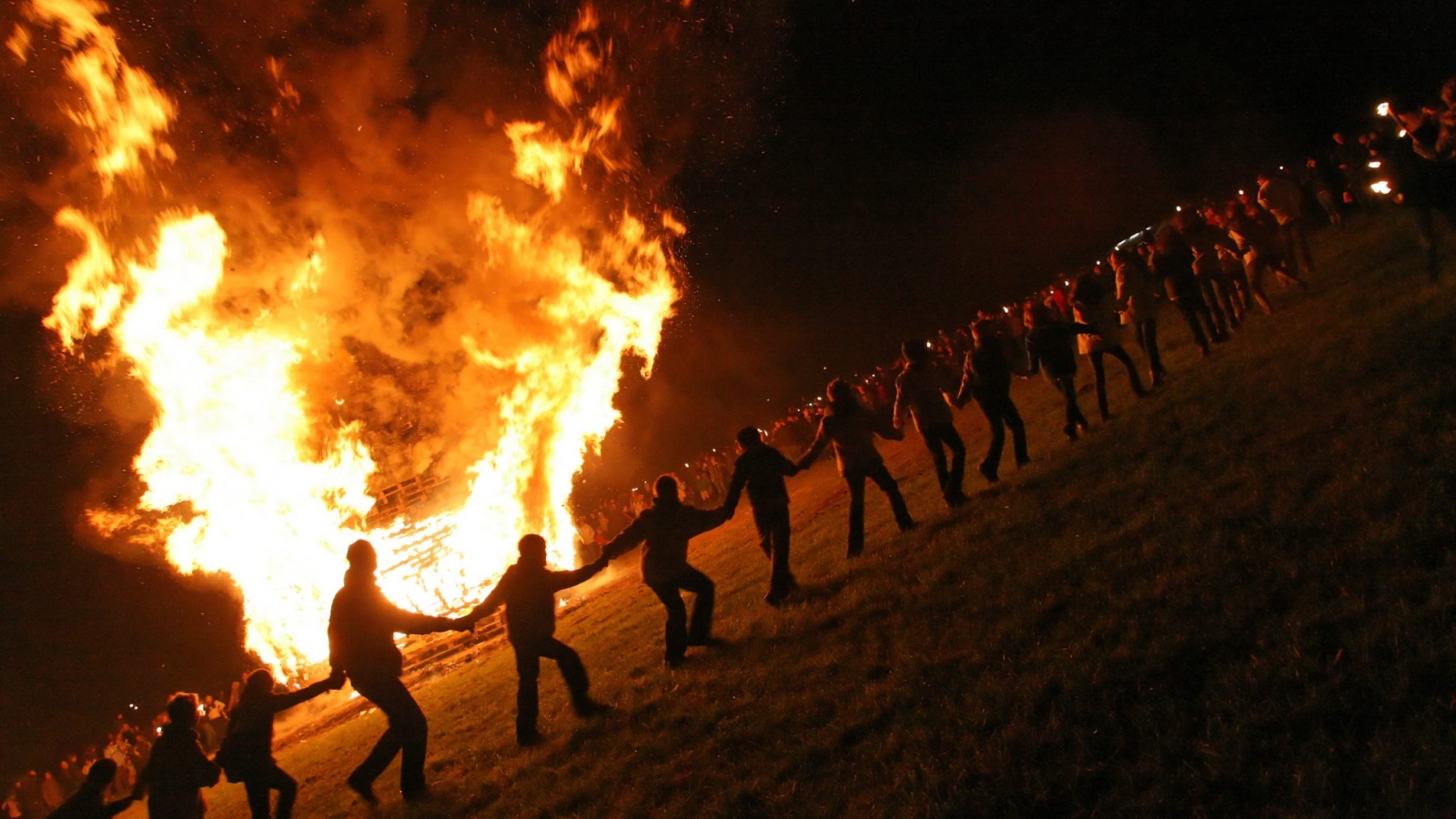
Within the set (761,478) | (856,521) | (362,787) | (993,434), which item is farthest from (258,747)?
(993,434)

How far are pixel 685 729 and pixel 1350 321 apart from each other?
1002cm

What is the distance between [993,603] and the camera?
642 cm

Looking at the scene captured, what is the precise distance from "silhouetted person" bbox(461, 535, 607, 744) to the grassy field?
296mm

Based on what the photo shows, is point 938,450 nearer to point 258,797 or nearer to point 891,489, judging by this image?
point 891,489

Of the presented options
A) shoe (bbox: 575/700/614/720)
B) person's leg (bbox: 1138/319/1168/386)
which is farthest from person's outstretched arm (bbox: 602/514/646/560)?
person's leg (bbox: 1138/319/1168/386)

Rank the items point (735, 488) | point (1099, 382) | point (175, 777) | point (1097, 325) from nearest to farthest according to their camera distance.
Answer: point (175, 777), point (735, 488), point (1099, 382), point (1097, 325)

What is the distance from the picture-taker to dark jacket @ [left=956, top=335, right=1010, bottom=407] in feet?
33.5

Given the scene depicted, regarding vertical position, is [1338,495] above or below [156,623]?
below

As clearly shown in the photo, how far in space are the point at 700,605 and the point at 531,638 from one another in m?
1.88

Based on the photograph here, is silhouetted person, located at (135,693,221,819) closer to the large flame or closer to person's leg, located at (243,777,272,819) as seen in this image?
person's leg, located at (243,777,272,819)

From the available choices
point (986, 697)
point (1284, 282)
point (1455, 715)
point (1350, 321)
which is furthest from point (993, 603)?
point (1284, 282)

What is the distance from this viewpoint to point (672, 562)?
856 centimetres

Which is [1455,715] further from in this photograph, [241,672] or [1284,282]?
[241,672]

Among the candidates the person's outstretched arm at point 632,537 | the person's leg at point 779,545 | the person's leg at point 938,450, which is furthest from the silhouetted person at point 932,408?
the person's outstretched arm at point 632,537
